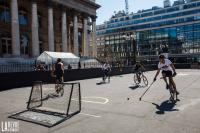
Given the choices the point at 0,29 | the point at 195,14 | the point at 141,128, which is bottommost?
the point at 141,128

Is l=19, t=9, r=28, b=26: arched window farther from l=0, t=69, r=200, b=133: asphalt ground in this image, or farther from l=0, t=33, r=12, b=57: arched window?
l=0, t=69, r=200, b=133: asphalt ground

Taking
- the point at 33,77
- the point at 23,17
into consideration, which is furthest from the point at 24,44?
the point at 33,77

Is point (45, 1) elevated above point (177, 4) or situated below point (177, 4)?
below

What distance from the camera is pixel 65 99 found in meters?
10.1

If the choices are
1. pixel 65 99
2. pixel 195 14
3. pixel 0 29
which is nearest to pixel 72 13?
pixel 0 29

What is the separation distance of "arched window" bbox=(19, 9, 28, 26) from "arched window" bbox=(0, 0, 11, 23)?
2.37m

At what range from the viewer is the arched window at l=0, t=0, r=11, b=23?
119 feet

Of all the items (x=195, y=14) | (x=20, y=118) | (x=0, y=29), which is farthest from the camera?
(x=195, y=14)

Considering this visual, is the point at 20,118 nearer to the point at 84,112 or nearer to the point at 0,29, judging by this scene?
the point at 84,112

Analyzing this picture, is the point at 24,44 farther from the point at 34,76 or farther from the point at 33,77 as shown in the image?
the point at 33,77

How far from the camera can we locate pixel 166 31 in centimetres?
11112

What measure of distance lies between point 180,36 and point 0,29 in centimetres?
9010

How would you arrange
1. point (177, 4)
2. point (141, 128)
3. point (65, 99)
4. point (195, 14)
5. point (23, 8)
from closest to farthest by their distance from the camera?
point (141, 128) → point (65, 99) → point (23, 8) → point (195, 14) → point (177, 4)

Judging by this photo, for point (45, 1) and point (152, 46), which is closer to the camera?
point (45, 1)
